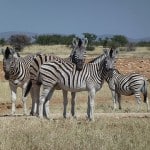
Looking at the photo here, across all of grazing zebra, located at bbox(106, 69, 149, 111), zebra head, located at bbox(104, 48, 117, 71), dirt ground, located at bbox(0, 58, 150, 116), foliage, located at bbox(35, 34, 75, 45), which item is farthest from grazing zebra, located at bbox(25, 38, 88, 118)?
foliage, located at bbox(35, 34, 75, 45)

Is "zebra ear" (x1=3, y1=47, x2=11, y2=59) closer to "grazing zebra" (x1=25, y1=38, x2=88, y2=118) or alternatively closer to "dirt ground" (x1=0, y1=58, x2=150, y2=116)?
"grazing zebra" (x1=25, y1=38, x2=88, y2=118)

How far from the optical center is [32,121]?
13.7 m

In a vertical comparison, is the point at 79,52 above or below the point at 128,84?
above

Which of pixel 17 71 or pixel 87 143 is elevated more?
pixel 17 71

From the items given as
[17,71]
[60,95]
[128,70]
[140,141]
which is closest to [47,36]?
[128,70]

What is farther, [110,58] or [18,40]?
[18,40]

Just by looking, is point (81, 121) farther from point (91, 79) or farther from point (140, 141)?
point (140, 141)

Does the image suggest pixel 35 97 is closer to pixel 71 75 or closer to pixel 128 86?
pixel 71 75

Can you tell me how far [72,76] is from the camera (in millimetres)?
15133

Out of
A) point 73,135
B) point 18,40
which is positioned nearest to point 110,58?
point 73,135

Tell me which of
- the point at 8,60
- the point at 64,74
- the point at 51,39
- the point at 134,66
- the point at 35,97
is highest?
the point at 51,39

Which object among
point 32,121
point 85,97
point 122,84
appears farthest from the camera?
point 85,97

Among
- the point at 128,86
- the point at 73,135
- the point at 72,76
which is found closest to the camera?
the point at 73,135

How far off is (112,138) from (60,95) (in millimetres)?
15233
